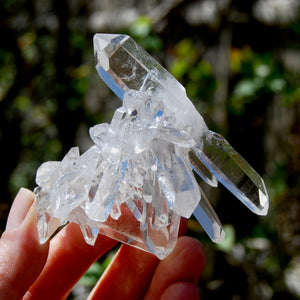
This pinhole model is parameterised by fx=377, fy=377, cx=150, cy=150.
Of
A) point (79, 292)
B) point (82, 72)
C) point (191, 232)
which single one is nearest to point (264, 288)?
point (191, 232)

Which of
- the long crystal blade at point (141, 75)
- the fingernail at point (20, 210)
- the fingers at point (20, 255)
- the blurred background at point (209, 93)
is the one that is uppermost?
the long crystal blade at point (141, 75)

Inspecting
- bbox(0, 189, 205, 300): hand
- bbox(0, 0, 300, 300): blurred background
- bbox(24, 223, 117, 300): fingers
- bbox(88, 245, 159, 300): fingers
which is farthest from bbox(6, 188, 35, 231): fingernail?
bbox(0, 0, 300, 300): blurred background

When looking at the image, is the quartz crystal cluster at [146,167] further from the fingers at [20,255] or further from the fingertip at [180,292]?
the fingertip at [180,292]

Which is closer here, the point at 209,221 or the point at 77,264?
the point at 209,221

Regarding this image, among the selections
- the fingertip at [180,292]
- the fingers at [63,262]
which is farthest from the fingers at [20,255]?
the fingertip at [180,292]

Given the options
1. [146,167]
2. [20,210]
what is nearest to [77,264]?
[20,210]

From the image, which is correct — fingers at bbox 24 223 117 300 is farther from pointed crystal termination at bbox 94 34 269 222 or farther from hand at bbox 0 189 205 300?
pointed crystal termination at bbox 94 34 269 222

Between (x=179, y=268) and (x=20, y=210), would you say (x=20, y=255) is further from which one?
(x=179, y=268)
